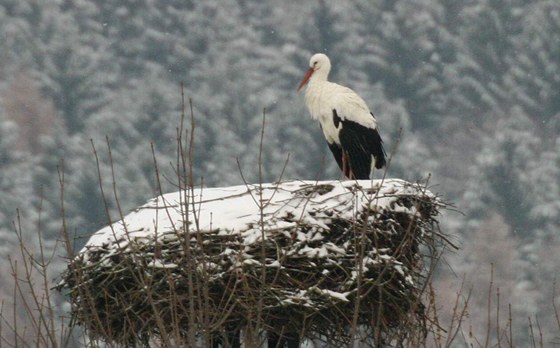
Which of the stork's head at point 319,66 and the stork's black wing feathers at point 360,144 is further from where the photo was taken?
the stork's head at point 319,66

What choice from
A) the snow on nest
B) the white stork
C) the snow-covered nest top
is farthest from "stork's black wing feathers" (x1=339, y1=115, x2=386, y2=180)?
the snow-covered nest top

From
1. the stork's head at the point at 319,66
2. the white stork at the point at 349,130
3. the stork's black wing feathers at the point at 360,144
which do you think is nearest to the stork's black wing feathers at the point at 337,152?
the white stork at the point at 349,130

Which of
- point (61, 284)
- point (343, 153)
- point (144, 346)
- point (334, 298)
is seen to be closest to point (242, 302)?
point (334, 298)

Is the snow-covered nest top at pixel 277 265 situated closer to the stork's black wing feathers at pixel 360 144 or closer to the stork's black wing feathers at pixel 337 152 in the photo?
the stork's black wing feathers at pixel 360 144

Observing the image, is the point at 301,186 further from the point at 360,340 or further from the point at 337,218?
the point at 360,340

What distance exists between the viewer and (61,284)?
638 centimetres

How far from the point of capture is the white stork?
880cm

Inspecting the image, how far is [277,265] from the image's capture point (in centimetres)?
557

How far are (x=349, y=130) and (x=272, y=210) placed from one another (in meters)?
3.08

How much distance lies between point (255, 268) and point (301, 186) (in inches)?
36.8

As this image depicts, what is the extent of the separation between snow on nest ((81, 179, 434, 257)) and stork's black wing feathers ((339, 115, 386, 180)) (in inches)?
91.0

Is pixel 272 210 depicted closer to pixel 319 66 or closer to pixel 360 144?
pixel 360 144

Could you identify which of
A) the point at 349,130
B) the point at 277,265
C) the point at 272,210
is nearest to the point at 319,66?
the point at 349,130

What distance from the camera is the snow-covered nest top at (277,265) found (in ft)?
18.3
